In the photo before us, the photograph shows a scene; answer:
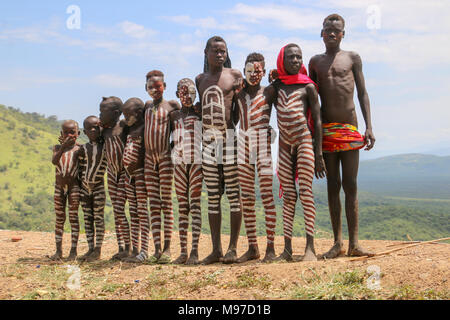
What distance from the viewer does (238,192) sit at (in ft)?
20.8

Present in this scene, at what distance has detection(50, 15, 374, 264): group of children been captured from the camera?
19.6 ft

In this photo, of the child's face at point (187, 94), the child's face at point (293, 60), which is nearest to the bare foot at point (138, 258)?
the child's face at point (187, 94)

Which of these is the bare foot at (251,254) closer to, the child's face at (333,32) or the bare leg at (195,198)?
the bare leg at (195,198)

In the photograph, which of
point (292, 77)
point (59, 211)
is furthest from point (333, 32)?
point (59, 211)

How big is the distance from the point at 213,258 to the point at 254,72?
8.37ft

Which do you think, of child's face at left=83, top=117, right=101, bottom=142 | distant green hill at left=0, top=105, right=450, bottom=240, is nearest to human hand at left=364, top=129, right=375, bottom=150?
child's face at left=83, top=117, right=101, bottom=142

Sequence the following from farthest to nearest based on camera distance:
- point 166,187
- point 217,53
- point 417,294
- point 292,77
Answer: point 166,187
point 217,53
point 292,77
point 417,294

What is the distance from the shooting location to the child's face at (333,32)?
6.10 m

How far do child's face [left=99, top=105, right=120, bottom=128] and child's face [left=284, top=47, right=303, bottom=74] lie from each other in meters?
2.84

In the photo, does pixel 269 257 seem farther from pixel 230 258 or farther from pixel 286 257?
pixel 230 258

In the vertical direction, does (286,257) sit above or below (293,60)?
below

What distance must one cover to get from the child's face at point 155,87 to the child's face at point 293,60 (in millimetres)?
1898

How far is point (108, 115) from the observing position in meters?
7.23
